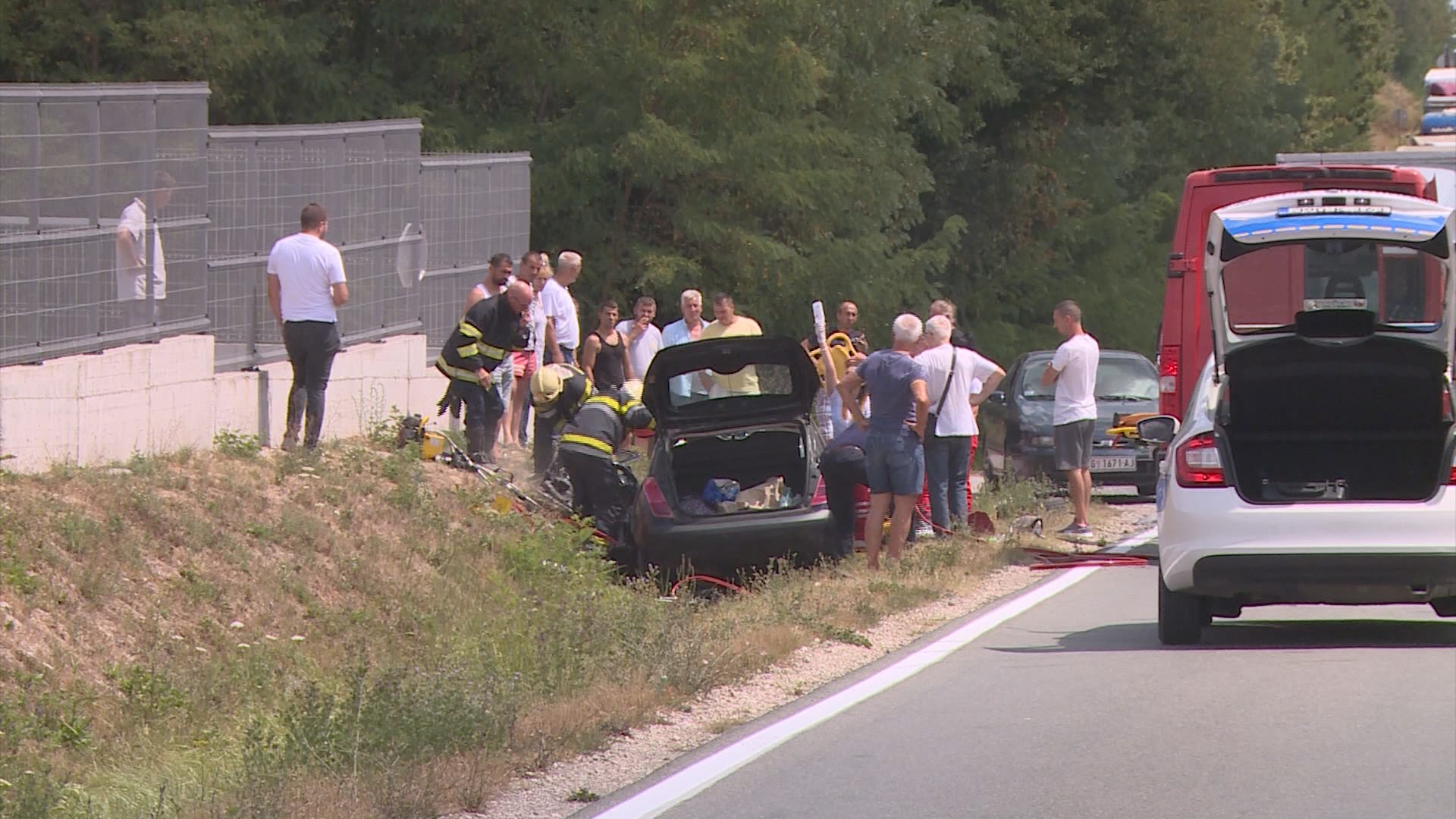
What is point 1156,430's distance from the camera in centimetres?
1242

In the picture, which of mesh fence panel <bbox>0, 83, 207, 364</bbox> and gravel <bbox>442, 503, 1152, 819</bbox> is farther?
mesh fence panel <bbox>0, 83, 207, 364</bbox>

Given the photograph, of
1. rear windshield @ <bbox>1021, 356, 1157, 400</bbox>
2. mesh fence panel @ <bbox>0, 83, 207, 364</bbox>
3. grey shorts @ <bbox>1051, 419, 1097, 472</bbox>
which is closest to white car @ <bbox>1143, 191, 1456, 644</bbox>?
grey shorts @ <bbox>1051, 419, 1097, 472</bbox>

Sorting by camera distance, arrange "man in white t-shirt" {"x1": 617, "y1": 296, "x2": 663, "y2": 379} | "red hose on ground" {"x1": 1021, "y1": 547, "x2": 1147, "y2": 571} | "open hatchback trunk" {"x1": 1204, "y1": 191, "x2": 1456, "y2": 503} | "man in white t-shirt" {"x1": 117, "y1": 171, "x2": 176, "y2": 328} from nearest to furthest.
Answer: "open hatchback trunk" {"x1": 1204, "y1": 191, "x2": 1456, "y2": 503}
"red hose on ground" {"x1": 1021, "y1": 547, "x2": 1147, "y2": 571}
"man in white t-shirt" {"x1": 117, "y1": 171, "x2": 176, "y2": 328}
"man in white t-shirt" {"x1": 617, "y1": 296, "x2": 663, "y2": 379}

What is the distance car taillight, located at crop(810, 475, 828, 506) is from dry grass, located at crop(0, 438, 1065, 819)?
0.52m

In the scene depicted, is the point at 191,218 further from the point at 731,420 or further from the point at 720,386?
the point at 731,420

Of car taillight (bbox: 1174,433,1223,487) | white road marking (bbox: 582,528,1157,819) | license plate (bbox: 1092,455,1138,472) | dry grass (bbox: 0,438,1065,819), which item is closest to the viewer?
white road marking (bbox: 582,528,1157,819)

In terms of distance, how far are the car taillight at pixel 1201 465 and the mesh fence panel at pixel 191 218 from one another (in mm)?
8324

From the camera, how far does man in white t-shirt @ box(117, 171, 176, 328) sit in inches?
677

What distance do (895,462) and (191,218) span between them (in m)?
6.58

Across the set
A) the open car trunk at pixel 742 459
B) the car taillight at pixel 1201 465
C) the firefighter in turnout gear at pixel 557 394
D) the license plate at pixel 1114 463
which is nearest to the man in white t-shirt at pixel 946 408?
the open car trunk at pixel 742 459

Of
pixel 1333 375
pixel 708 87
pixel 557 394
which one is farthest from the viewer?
pixel 708 87

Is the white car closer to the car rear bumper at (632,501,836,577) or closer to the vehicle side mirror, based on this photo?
the vehicle side mirror

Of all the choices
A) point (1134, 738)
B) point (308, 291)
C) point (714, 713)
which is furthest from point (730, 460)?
point (1134, 738)

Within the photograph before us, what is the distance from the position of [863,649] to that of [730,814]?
435cm
